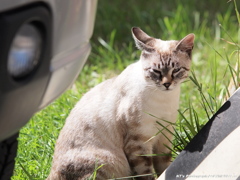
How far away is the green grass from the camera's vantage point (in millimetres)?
3717

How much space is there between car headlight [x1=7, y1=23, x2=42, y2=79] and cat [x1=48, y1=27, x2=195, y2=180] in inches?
45.2

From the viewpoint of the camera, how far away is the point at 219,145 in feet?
9.23

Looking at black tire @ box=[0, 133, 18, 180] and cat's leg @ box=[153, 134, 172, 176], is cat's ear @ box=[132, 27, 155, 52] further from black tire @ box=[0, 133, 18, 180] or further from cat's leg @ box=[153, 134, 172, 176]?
black tire @ box=[0, 133, 18, 180]

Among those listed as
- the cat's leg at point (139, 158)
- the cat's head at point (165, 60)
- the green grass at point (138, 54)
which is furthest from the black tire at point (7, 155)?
the cat's head at point (165, 60)

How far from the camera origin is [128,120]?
327cm

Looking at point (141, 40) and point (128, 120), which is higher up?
point (141, 40)

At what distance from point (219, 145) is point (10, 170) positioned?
3.52ft

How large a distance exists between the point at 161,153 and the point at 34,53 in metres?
1.54

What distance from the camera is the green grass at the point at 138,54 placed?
3717 millimetres

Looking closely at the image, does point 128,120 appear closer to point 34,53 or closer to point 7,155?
point 7,155

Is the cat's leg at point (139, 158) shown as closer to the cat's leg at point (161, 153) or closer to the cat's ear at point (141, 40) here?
the cat's leg at point (161, 153)

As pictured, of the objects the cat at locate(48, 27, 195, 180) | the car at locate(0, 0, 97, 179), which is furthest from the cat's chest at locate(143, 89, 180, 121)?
the car at locate(0, 0, 97, 179)

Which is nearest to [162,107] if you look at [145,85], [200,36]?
[145,85]

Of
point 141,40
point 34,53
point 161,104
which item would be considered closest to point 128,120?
point 161,104
